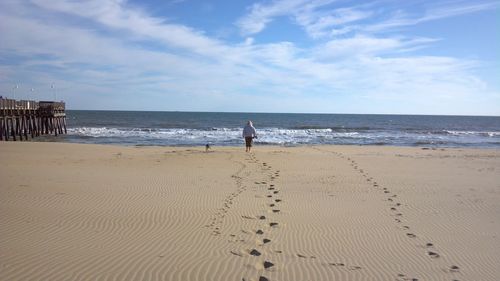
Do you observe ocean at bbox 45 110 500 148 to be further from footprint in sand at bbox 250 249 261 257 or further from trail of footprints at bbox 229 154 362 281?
footprint in sand at bbox 250 249 261 257

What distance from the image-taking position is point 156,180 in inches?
451

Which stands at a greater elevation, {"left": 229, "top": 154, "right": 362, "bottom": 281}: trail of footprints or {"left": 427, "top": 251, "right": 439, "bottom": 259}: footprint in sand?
{"left": 229, "top": 154, "right": 362, "bottom": 281}: trail of footprints

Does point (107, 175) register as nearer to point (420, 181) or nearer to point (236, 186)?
point (236, 186)

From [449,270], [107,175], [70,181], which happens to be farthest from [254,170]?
[449,270]

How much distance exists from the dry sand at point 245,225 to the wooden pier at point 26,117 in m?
19.2

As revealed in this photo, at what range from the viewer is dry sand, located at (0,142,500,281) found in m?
5.23

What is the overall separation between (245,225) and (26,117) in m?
33.0

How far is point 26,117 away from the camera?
34.5 metres

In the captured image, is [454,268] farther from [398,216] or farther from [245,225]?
[245,225]

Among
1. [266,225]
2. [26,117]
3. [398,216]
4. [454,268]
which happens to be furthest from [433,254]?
[26,117]

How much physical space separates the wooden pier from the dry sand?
1921 centimetres

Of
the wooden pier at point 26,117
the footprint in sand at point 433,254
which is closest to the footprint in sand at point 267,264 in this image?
the footprint in sand at point 433,254

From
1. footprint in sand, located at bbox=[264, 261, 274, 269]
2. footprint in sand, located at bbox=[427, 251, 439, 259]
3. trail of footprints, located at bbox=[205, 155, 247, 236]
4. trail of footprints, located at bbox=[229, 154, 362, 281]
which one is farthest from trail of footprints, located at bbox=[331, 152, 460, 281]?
trail of footprints, located at bbox=[205, 155, 247, 236]

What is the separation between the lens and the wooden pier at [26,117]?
29812 mm
